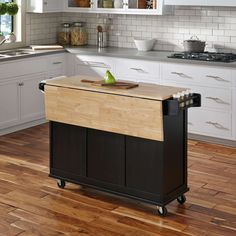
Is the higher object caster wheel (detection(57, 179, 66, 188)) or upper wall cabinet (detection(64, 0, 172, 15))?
upper wall cabinet (detection(64, 0, 172, 15))

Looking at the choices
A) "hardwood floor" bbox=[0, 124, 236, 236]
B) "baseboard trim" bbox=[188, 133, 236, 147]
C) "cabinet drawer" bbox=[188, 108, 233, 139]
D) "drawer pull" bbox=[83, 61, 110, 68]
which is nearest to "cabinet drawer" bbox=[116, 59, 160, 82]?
"drawer pull" bbox=[83, 61, 110, 68]

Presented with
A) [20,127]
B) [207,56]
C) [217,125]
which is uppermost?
[207,56]

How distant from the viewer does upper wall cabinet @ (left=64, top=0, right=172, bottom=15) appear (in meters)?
6.67

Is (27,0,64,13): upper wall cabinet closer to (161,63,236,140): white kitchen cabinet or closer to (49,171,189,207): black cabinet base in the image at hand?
(161,63,236,140): white kitchen cabinet

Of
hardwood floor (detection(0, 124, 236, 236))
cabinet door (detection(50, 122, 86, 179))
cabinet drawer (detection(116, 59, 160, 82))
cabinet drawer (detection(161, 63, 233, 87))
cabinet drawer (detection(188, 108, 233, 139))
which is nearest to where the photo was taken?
hardwood floor (detection(0, 124, 236, 236))

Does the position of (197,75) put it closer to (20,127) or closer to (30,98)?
(30,98)

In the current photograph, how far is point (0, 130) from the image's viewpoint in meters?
6.45

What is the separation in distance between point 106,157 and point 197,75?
79.3 inches

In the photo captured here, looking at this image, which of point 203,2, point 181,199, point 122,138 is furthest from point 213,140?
point 122,138

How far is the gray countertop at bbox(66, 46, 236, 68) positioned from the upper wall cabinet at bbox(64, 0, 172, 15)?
1.48ft

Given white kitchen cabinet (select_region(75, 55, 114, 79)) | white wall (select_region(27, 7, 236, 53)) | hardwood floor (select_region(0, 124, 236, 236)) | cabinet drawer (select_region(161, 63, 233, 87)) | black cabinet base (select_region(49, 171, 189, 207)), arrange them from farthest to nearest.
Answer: white kitchen cabinet (select_region(75, 55, 114, 79)) < white wall (select_region(27, 7, 236, 53)) < cabinet drawer (select_region(161, 63, 233, 87)) < black cabinet base (select_region(49, 171, 189, 207)) < hardwood floor (select_region(0, 124, 236, 236))

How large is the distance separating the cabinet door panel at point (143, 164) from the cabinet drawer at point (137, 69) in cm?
220

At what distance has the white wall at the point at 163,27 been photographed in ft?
21.5

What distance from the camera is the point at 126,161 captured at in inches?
173
